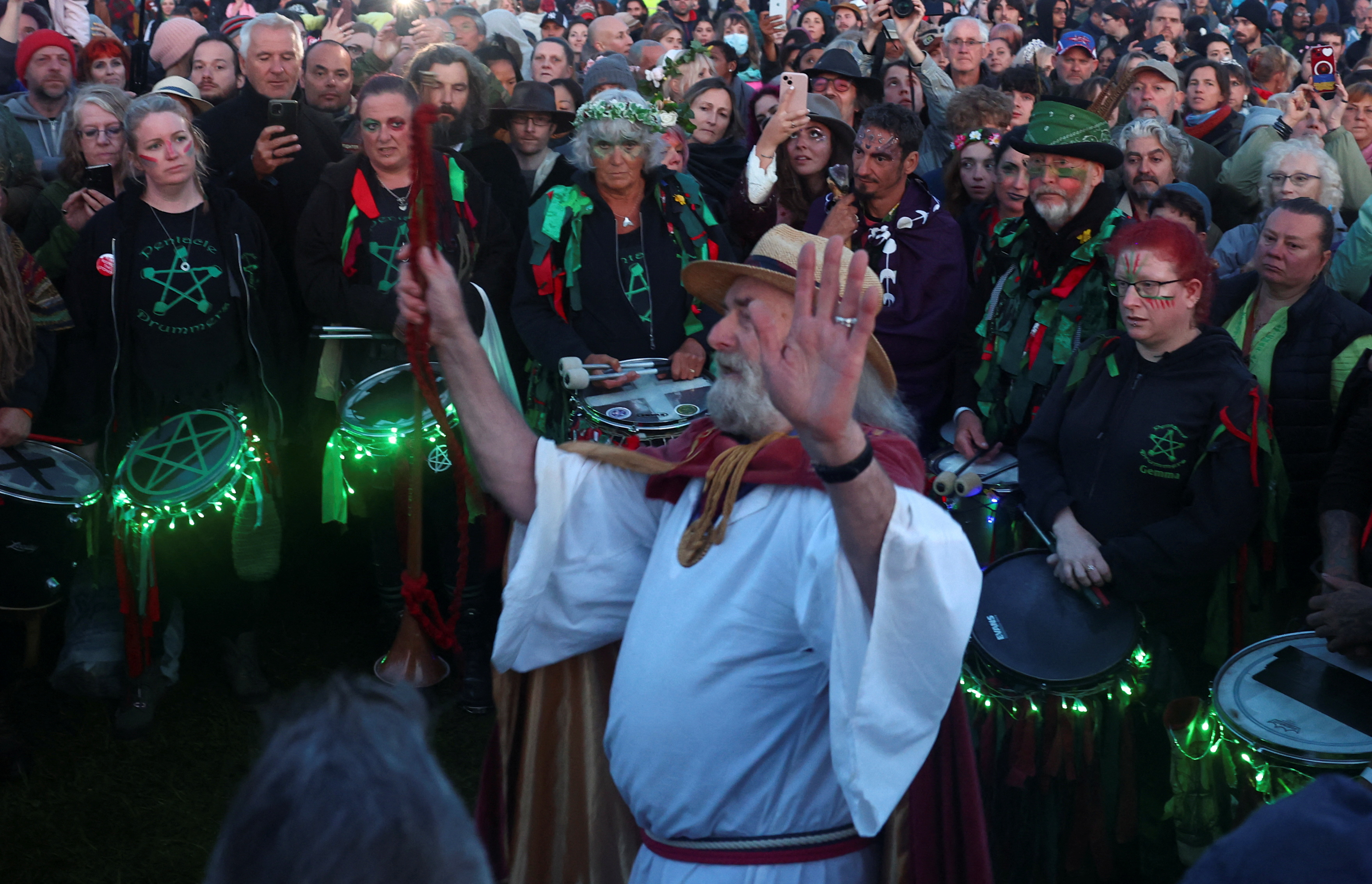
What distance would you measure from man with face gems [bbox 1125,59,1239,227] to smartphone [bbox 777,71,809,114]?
1727mm

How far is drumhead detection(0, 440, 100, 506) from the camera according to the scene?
173 inches

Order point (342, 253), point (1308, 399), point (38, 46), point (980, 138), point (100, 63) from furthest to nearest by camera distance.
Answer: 1. point (100, 63)
2. point (38, 46)
3. point (980, 138)
4. point (342, 253)
5. point (1308, 399)

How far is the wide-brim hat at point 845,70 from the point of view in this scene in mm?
6906

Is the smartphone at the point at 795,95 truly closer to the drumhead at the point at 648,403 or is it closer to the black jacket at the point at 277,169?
the drumhead at the point at 648,403

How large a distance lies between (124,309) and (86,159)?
1.20 m

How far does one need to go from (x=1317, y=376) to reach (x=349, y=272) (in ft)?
12.0

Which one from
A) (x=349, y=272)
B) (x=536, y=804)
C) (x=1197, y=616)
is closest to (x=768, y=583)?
(x=536, y=804)

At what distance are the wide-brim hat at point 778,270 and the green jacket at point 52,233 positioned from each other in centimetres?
331

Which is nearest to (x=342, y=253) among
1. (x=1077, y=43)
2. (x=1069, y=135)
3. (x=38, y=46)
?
(x=1069, y=135)

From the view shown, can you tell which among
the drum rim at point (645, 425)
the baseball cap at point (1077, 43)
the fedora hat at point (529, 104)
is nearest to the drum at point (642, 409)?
the drum rim at point (645, 425)

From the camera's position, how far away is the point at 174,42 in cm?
755

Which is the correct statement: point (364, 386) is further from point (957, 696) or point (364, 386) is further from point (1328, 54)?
point (1328, 54)

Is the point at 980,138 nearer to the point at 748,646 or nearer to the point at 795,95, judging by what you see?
the point at 795,95

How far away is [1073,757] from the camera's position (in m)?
3.60
